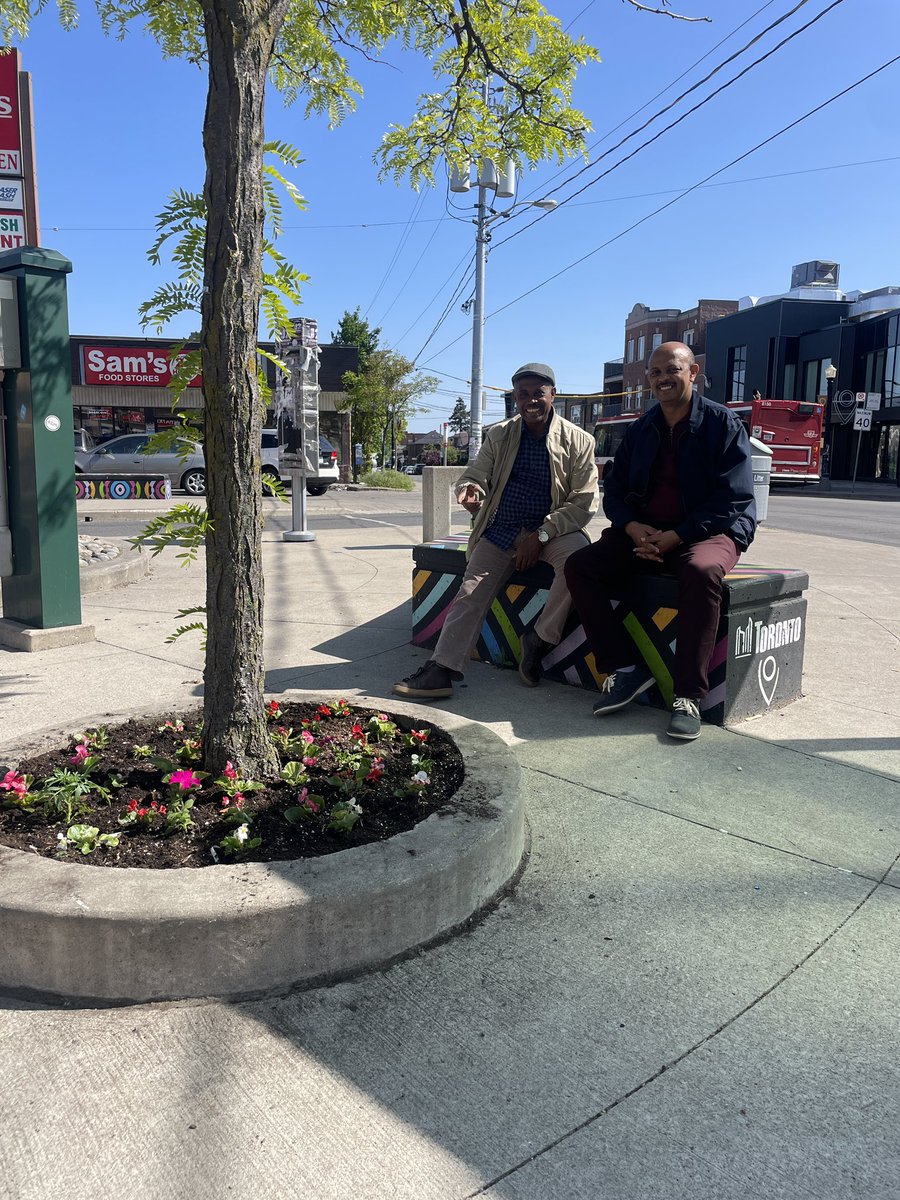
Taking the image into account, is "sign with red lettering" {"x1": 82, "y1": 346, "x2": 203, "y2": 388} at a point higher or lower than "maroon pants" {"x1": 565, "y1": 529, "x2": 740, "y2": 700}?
higher

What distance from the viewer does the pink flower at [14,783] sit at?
104 inches

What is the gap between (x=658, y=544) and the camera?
13.4 feet

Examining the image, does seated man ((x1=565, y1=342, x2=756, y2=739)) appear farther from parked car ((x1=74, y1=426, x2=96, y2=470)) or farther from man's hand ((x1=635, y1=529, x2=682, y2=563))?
parked car ((x1=74, y1=426, x2=96, y2=470))

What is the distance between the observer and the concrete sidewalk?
1605 millimetres

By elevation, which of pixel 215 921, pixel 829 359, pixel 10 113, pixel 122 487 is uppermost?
pixel 829 359

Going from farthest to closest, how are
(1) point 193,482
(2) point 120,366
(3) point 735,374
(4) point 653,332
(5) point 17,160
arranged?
(4) point 653,332
(3) point 735,374
(2) point 120,366
(1) point 193,482
(5) point 17,160

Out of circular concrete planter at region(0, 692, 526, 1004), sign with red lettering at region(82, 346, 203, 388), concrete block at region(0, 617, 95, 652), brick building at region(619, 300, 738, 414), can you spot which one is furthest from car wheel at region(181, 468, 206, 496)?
brick building at region(619, 300, 738, 414)

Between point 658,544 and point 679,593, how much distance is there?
11.2 inches

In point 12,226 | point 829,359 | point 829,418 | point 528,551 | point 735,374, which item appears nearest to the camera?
point 528,551

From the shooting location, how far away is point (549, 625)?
14.7 ft

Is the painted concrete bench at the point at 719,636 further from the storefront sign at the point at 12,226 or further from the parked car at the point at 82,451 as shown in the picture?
the parked car at the point at 82,451

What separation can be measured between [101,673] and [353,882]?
318 centimetres

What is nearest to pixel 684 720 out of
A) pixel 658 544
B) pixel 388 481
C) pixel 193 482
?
pixel 658 544

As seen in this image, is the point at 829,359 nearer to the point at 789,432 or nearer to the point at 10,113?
the point at 789,432
